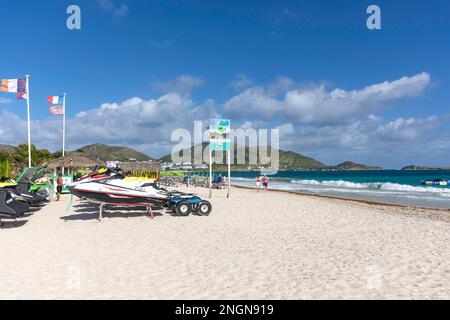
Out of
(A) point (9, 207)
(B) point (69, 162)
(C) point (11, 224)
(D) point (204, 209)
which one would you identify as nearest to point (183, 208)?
(D) point (204, 209)

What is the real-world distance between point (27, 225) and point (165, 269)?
741 centimetres

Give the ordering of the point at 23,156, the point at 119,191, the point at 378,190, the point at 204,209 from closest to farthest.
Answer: the point at 119,191 → the point at 204,209 → the point at 378,190 → the point at 23,156

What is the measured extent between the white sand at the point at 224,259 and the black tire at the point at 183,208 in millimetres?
1103

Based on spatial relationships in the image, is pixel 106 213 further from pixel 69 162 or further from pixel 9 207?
pixel 69 162

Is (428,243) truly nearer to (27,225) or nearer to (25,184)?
(27,225)

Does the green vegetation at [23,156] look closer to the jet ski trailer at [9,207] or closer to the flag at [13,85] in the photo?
the flag at [13,85]

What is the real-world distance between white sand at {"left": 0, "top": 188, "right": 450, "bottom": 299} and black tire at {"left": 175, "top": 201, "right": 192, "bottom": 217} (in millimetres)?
1103

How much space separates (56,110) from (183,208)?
19.1 m

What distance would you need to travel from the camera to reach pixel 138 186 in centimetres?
1234

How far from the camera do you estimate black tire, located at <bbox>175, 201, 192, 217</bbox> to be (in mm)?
12695

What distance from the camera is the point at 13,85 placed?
66.3 feet

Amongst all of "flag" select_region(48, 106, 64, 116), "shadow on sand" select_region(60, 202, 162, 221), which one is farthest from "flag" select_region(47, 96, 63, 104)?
"shadow on sand" select_region(60, 202, 162, 221)

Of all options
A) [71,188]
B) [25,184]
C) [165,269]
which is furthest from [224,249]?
[25,184]
